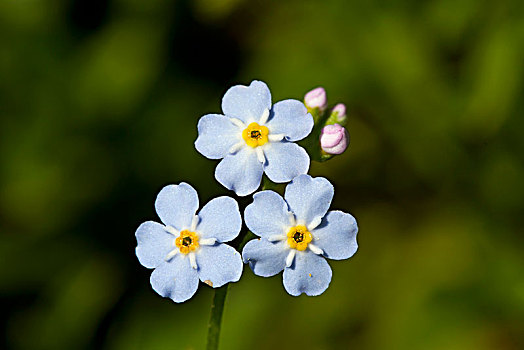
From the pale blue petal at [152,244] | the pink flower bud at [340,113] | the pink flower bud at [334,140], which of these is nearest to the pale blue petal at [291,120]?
the pink flower bud at [334,140]

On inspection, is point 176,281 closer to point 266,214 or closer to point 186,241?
point 186,241

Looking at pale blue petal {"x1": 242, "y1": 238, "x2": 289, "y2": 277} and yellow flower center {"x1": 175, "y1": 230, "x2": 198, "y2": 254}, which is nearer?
pale blue petal {"x1": 242, "y1": 238, "x2": 289, "y2": 277}

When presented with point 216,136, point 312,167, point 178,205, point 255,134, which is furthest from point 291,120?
point 312,167

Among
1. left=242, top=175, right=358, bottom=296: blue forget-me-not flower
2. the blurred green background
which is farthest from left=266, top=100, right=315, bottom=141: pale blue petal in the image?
the blurred green background

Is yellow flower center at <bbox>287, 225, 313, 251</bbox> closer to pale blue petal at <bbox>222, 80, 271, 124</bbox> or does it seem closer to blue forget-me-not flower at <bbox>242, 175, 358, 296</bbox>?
blue forget-me-not flower at <bbox>242, 175, 358, 296</bbox>

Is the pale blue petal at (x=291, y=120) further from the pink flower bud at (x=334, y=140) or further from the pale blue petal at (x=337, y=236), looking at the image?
the pale blue petal at (x=337, y=236)
